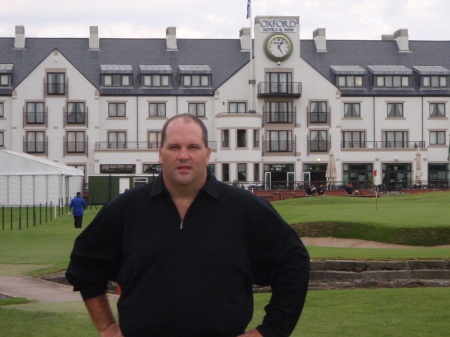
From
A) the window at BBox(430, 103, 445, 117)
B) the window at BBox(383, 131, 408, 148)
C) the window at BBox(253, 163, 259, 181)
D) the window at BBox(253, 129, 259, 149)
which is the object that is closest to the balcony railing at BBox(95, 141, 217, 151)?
the window at BBox(253, 129, 259, 149)

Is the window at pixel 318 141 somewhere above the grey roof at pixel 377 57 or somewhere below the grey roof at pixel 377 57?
below

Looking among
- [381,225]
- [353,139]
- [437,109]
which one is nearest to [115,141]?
[353,139]

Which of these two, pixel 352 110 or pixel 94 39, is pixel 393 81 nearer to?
pixel 352 110

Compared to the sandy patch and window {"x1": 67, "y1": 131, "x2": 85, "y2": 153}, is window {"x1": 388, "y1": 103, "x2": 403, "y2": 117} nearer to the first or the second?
window {"x1": 67, "y1": 131, "x2": 85, "y2": 153}

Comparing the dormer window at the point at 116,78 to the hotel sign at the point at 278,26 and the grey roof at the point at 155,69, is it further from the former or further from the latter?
the hotel sign at the point at 278,26

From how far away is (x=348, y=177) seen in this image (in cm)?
8462

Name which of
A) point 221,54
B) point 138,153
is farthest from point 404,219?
point 221,54

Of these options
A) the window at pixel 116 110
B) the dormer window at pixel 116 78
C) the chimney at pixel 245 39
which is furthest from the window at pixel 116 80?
the chimney at pixel 245 39

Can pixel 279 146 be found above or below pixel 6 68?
below

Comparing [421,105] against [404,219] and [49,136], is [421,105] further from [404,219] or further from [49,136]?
[404,219]

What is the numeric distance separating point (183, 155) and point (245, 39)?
84006 millimetres

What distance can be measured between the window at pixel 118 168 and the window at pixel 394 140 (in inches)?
924

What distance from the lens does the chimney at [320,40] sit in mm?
89188

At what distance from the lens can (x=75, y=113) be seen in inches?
3253
